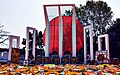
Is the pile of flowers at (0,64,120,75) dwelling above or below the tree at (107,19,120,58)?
below

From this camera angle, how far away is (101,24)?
50219 millimetres

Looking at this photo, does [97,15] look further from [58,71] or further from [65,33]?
[58,71]

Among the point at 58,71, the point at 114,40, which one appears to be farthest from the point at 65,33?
the point at 58,71

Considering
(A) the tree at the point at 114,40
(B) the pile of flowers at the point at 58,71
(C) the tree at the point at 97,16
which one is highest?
(C) the tree at the point at 97,16

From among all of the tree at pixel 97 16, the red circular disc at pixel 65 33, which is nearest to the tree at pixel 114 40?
the tree at pixel 97 16

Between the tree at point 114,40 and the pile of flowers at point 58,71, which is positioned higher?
the tree at point 114,40

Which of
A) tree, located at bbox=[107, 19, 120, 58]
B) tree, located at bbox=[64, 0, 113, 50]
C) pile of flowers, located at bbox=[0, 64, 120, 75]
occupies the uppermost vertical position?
tree, located at bbox=[64, 0, 113, 50]

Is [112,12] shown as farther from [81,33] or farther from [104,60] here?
[104,60]

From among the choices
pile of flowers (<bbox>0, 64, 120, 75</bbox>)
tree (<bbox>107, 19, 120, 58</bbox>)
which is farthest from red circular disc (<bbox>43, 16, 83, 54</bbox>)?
pile of flowers (<bbox>0, 64, 120, 75</bbox>)

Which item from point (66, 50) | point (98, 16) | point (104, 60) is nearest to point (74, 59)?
point (104, 60)

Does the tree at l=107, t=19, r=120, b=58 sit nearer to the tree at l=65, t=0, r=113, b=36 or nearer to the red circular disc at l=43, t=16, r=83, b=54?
the tree at l=65, t=0, r=113, b=36

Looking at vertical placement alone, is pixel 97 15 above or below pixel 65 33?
above

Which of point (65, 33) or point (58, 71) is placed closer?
point (58, 71)

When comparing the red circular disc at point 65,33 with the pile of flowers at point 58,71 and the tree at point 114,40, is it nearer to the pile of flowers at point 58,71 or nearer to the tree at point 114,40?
the tree at point 114,40
